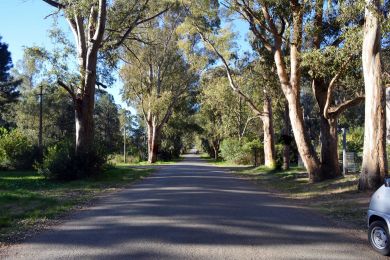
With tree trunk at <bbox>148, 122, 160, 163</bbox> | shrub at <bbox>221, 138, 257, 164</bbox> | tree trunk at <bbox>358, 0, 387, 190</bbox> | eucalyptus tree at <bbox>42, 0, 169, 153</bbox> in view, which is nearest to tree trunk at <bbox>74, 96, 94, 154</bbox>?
eucalyptus tree at <bbox>42, 0, 169, 153</bbox>

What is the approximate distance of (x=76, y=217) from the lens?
10906 millimetres

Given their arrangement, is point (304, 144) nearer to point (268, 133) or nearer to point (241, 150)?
point (268, 133)

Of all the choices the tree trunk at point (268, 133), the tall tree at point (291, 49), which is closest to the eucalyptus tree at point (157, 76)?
the tree trunk at point (268, 133)

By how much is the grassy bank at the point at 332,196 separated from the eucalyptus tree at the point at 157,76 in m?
26.7

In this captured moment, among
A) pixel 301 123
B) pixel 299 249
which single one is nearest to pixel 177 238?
pixel 299 249

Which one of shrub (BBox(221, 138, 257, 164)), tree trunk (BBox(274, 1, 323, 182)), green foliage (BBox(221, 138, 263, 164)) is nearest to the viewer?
tree trunk (BBox(274, 1, 323, 182))

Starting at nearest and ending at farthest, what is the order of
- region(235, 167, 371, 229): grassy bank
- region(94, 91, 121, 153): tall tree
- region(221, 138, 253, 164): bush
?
region(235, 167, 371, 229): grassy bank < region(221, 138, 253, 164): bush < region(94, 91, 121, 153): tall tree

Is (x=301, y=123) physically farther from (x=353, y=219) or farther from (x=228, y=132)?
(x=228, y=132)

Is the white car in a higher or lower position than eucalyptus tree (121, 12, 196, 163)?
lower

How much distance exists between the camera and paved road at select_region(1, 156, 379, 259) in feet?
23.2

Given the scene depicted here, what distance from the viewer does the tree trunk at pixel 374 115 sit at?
46.3 feet

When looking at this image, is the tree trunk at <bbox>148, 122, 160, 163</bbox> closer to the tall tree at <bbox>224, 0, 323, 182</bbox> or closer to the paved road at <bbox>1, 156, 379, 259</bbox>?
the tall tree at <bbox>224, 0, 323, 182</bbox>

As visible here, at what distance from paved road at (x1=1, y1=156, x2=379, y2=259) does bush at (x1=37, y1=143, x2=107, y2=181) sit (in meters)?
9.32

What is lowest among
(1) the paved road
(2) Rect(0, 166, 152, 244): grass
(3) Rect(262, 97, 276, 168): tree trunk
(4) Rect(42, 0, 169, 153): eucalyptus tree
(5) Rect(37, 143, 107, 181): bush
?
(1) the paved road
